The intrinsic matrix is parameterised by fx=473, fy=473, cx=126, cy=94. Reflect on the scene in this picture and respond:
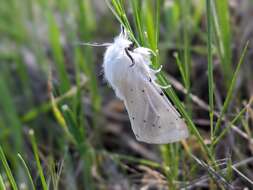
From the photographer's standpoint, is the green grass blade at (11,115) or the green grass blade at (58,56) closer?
Result: the green grass blade at (58,56)

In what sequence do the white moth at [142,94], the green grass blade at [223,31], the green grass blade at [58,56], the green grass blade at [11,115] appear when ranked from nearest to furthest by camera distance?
the white moth at [142,94] → the green grass blade at [223,31] → the green grass blade at [58,56] → the green grass blade at [11,115]

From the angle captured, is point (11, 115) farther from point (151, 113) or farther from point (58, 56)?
point (151, 113)

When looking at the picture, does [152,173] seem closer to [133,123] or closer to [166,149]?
[166,149]

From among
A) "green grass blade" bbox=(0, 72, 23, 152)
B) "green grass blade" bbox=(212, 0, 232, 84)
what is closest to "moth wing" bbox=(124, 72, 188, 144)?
"green grass blade" bbox=(212, 0, 232, 84)

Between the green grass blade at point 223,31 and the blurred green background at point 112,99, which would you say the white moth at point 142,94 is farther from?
the green grass blade at point 223,31

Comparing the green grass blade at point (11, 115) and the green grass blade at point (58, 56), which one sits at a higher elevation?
the green grass blade at point (58, 56)

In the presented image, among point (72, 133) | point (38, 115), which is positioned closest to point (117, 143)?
point (38, 115)

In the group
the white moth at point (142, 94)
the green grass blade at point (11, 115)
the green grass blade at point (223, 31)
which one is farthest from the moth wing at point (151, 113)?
the green grass blade at point (11, 115)

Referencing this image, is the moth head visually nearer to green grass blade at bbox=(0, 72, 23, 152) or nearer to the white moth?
the white moth
